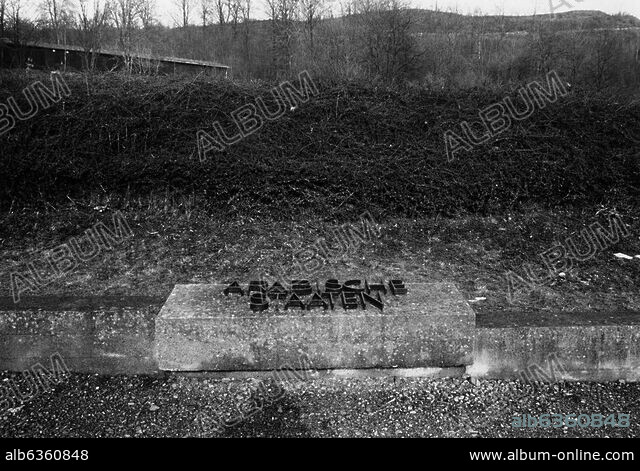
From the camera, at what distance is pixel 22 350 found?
12.2 ft

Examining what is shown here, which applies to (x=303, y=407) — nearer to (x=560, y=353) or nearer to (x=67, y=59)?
(x=560, y=353)

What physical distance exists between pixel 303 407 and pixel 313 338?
0.45m

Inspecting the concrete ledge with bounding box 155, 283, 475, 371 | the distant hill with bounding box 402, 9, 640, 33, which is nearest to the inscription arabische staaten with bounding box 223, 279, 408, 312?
the concrete ledge with bounding box 155, 283, 475, 371

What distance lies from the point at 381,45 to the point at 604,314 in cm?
1226

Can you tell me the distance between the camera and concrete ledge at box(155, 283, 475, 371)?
3.54m

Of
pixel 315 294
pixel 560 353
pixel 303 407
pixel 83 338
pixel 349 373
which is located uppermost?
pixel 315 294

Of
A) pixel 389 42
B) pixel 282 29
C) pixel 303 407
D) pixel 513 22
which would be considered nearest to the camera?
pixel 303 407

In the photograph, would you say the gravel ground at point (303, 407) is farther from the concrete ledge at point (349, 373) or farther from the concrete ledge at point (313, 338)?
the concrete ledge at point (313, 338)

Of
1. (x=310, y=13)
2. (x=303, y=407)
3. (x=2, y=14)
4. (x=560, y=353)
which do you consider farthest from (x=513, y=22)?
(x=303, y=407)

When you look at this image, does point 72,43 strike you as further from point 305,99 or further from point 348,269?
→ point 348,269

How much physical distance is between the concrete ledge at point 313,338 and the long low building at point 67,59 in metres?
14.6

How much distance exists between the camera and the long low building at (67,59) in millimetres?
17219

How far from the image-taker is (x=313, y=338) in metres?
3.57

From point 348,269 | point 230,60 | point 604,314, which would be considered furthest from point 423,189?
point 230,60
